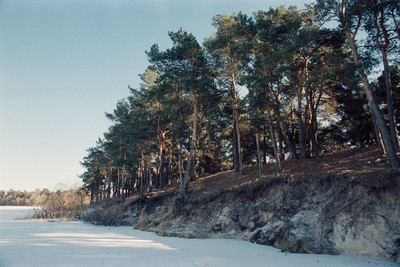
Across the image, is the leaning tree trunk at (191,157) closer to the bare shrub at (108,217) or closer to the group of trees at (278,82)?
the group of trees at (278,82)

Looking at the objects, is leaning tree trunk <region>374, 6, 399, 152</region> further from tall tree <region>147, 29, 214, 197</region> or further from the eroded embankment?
tall tree <region>147, 29, 214, 197</region>

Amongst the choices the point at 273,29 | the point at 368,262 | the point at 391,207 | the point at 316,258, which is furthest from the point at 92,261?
the point at 273,29

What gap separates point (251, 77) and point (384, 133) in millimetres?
8540

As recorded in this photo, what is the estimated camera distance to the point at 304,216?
512 inches

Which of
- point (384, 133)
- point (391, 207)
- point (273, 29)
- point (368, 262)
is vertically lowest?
point (368, 262)

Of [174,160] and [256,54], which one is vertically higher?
[256,54]

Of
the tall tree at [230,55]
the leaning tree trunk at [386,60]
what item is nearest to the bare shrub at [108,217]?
the tall tree at [230,55]

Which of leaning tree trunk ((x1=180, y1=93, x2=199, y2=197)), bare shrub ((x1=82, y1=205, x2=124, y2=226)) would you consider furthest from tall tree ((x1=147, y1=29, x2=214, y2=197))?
bare shrub ((x1=82, y1=205, x2=124, y2=226))

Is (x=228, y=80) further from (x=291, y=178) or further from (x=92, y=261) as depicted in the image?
(x=92, y=261)

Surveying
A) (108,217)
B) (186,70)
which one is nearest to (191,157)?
(186,70)

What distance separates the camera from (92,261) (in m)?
8.66

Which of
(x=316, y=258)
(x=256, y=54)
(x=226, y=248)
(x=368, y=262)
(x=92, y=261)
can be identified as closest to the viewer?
(x=92, y=261)

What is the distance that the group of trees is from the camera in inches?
596

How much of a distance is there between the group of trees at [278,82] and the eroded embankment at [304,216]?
2239mm
